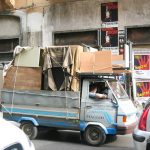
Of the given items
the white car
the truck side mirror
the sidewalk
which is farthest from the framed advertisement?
the white car

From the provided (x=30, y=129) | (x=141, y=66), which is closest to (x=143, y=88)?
(x=141, y=66)

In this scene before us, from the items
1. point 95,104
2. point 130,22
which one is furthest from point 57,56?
point 130,22

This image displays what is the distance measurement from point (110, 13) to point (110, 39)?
1.13m

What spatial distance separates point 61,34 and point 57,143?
9.92m

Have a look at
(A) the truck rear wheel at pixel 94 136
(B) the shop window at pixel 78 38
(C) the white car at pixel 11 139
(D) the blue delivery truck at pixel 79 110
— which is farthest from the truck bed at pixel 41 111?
(B) the shop window at pixel 78 38

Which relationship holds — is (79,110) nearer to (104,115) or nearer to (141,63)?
(104,115)

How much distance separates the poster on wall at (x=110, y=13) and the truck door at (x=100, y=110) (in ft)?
26.4

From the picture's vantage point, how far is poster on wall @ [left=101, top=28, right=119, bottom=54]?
18.5 metres

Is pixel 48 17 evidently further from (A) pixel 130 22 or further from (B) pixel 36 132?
(B) pixel 36 132

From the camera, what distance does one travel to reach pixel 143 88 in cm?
1836

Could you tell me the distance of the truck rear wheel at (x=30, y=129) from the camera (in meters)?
11.3

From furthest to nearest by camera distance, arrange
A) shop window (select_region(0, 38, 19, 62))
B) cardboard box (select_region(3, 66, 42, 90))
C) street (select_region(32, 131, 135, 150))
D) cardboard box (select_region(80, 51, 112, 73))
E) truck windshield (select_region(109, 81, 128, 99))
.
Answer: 1. shop window (select_region(0, 38, 19, 62))
2. cardboard box (select_region(3, 66, 42, 90))
3. cardboard box (select_region(80, 51, 112, 73))
4. truck windshield (select_region(109, 81, 128, 99))
5. street (select_region(32, 131, 135, 150))

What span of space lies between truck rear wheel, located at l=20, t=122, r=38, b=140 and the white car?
6.00m

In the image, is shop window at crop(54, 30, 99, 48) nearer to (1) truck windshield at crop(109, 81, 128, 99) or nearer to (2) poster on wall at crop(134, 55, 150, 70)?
(2) poster on wall at crop(134, 55, 150, 70)
